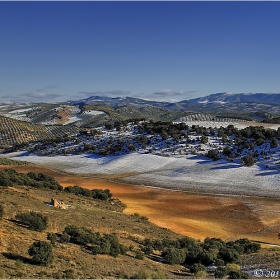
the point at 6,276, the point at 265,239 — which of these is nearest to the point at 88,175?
the point at 265,239

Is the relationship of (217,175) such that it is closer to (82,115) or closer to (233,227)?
(233,227)

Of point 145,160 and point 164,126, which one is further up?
point 164,126

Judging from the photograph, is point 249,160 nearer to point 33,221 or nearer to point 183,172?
point 183,172

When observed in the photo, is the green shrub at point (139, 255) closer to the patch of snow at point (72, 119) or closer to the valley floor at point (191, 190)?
the valley floor at point (191, 190)

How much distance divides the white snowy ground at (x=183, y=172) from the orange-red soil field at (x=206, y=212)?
9.69 feet

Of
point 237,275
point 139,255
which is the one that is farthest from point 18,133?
point 237,275

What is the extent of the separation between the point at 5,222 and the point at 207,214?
20.1 metres

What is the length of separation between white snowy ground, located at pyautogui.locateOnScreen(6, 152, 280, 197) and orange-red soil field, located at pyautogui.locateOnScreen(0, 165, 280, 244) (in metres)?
2.95

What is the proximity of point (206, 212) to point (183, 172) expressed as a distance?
1608 cm

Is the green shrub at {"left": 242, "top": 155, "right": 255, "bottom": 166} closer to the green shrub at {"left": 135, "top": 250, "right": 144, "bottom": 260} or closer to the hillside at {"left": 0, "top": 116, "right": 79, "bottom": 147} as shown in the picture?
the green shrub at {"left": 135, "top": 250, "right": 144, "bottom": 260}

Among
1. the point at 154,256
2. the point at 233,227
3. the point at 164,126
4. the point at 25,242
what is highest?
the point at 164,126

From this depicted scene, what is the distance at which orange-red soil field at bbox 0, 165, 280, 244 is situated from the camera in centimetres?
2703

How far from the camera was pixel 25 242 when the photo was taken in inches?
593

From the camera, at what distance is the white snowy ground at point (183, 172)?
135 feet
